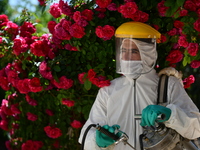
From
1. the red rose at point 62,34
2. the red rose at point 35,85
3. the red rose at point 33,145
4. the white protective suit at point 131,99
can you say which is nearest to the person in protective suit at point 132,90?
the white protective suit at point 131,99

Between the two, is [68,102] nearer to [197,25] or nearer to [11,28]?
Answer: [11,28]

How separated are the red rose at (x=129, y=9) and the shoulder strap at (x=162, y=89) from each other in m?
0.58

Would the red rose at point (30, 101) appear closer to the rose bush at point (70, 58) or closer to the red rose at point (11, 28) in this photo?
the rose bush at point (70, 58)

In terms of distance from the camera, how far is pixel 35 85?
4.20 meters

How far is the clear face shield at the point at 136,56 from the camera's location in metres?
3.33

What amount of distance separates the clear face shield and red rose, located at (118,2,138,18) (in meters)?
0.27

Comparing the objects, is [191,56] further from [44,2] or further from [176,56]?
[44,2]

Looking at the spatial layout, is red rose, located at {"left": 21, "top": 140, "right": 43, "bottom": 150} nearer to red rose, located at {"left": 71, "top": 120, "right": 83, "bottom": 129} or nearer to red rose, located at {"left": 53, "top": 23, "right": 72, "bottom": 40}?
red rose, located at {"left": 71, "top": 120, "right": 83, "bottom": 129}

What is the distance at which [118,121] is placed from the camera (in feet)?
11.0

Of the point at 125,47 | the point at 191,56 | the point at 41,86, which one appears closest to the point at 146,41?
the point at 125,47

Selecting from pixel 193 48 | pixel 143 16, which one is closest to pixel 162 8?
pixel 143 16

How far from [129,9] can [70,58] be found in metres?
0.91

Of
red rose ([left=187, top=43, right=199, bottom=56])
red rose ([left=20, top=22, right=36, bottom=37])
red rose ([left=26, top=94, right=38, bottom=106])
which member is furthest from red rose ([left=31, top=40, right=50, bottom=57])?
red rose ([left=187, top=43, right=199, bottom=56])

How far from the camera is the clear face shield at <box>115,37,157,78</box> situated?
3.33m
